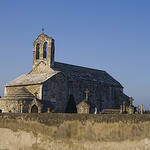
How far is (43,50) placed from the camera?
123ft

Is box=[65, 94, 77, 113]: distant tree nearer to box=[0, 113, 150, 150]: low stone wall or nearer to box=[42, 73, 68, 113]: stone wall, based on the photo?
box=[42, 73, 68, 113]: stone wall

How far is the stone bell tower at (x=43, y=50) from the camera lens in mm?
36544

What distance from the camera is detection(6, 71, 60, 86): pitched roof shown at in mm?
33406

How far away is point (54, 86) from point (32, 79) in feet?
10.4

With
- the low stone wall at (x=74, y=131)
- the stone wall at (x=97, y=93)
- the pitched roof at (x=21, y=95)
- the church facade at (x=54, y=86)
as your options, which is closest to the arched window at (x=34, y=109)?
the church facade at (x=54, y=86)

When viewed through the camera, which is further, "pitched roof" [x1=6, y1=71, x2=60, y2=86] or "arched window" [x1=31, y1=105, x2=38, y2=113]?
"pitched roof" [x1=6, y1=71, x2=60, y2=86]

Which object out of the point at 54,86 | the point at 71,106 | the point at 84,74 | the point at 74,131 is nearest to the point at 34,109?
the point at 54,86

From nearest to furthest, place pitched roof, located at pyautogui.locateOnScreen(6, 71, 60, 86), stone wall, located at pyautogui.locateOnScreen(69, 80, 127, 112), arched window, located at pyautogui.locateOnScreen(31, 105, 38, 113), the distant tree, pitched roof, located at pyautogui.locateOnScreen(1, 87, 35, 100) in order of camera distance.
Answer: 1. arched window, located at pyautogui.locateOnScreen(31, 105, 38, 113)
2. pitched roof, located at pyautogui.locateOnScreen(1, 87, 35, 100)
3. pitched roof, located at pyautogui.locateOnScreen(6, 71, 60, 86)
4. the distant tree
5. stone wall, located at pyautogui.locateOnScreen(69, 80, 127, 112)

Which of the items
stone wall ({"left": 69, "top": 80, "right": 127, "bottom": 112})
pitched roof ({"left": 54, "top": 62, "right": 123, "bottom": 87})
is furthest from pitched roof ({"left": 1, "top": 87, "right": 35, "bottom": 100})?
pitched roof ({"left": 54, "top": 62, "right": 123, "bottom": 87})

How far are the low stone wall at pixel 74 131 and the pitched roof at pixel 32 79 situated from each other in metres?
21.4

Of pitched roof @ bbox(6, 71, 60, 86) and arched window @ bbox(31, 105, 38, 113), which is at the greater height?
pitched roof @ bbox(6, 71, 60, 86)

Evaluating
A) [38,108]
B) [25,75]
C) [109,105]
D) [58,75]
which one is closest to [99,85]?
[109,105]

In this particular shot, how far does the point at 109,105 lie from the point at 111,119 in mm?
32363

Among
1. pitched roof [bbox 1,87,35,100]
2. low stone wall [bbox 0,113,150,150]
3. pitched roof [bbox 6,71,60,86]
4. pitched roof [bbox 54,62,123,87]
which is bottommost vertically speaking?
low stone wall [bbox 0,113,150,150]
